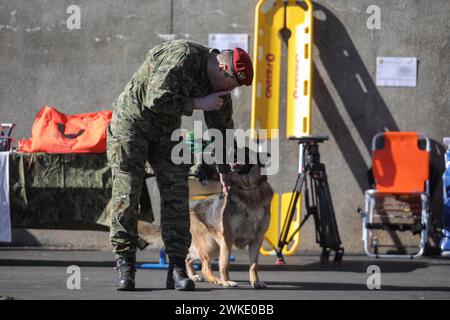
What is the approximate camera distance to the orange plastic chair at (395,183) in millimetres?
9461

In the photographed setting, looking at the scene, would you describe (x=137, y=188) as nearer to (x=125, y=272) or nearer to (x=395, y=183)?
(x=125, y=272)

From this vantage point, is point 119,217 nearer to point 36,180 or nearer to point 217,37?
point 36,180

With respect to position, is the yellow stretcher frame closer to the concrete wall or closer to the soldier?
the concrete wall

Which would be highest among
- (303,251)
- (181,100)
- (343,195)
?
(181,100)

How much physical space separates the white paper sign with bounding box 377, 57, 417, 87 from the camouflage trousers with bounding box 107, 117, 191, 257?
14.1 feet

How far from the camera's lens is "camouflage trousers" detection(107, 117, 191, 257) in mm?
5992

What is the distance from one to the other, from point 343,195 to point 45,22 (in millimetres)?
3915

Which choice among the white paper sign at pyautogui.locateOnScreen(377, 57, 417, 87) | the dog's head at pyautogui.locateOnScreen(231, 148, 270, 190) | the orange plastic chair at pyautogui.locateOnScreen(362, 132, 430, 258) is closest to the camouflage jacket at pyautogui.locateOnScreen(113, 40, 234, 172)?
the dog's head at pyautogui.locateOnScreen(231, 148, 270, 190)

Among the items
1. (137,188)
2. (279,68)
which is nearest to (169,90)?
(137,188)

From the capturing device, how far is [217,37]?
989 centimetres

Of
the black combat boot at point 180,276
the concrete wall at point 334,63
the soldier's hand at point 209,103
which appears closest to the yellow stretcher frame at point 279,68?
the concrete wall at point 334,63

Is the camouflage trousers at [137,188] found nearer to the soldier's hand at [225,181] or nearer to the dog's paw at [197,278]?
the soldier's hand at [225,181]

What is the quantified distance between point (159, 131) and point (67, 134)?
205 centimetres
